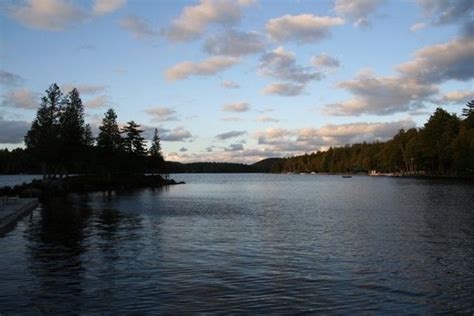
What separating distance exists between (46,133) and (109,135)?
139ft

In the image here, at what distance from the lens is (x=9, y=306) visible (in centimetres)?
1359

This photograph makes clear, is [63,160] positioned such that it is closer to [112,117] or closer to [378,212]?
[112,117]

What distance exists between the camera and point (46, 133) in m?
75.8

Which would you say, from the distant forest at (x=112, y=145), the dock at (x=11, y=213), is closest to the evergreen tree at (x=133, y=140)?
the distant forest at (x=112, y=145)

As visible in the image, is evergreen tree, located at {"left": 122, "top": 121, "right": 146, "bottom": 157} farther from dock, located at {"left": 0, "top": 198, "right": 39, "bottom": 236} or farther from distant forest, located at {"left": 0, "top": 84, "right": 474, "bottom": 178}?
dock, located at {"left": 0, "top": 198, "right": 39, "bottom": 236}

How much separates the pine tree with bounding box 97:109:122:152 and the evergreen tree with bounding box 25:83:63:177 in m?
33.4

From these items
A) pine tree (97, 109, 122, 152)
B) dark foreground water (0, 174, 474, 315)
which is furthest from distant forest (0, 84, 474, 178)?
dark foreground water (0, 174, 474, 315)

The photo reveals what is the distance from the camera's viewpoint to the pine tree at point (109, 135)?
114 m

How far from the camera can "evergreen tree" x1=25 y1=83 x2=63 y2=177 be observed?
73.7 m

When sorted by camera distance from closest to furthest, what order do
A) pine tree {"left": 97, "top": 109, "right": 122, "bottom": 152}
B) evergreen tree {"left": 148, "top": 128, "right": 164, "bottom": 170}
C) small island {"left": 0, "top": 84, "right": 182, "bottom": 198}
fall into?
small island {"left": 0, "top": 84, "right": 182, "bottom": 198} < pine tree {"left": 97, "top": 109, "right": 122, "bottom": 152} < evergreen tree {"left": 148, "top": 128, "right": 164, "bottom": 170}

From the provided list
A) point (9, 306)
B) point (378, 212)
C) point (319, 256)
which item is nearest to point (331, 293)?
point (319, 256)

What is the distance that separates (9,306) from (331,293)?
10.2m

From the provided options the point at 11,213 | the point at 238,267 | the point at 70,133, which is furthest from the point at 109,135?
the point at 238,267

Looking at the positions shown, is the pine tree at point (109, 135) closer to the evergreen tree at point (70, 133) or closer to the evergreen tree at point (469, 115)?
the evergreen tree at point (70, 133)
